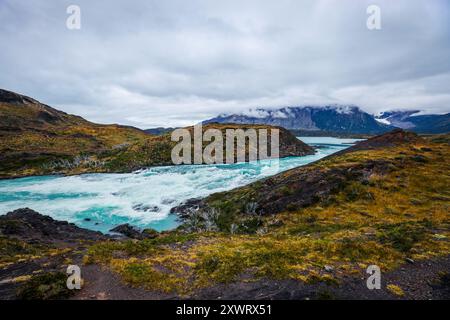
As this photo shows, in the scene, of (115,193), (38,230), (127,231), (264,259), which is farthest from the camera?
(115,193)

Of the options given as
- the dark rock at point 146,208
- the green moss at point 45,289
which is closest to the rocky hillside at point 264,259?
the green moss at point 45,289

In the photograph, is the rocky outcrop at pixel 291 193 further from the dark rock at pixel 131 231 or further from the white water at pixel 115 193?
the white water at pixel 115 193

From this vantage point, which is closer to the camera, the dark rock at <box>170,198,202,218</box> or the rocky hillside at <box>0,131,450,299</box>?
the rocky hillside at <box>0,131,450,299</box>

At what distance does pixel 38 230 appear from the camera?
35.6 meters

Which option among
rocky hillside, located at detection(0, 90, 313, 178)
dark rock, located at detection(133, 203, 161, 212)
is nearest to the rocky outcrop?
dark rock, located at detection(133, 203, 161, 212)

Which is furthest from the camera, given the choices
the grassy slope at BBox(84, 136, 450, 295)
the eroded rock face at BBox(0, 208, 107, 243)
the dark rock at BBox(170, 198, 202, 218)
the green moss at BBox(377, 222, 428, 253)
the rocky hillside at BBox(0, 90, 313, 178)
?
the rocky hillside at BBox(0, 90, 313, 178)

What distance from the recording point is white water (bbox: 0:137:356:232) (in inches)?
2152

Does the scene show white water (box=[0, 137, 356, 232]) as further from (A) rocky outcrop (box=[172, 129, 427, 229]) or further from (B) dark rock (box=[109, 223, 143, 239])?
(A) rocky outcrop (box=[172, 129, 427, 229])

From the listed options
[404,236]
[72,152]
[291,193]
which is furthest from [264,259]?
[72,152]

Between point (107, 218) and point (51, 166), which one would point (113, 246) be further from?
point (51, 166)

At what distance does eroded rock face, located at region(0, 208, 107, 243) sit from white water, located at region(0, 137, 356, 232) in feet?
27.5

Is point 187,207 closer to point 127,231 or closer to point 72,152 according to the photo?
point 127,231

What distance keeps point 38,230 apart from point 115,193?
39.6m

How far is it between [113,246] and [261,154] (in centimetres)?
12331
